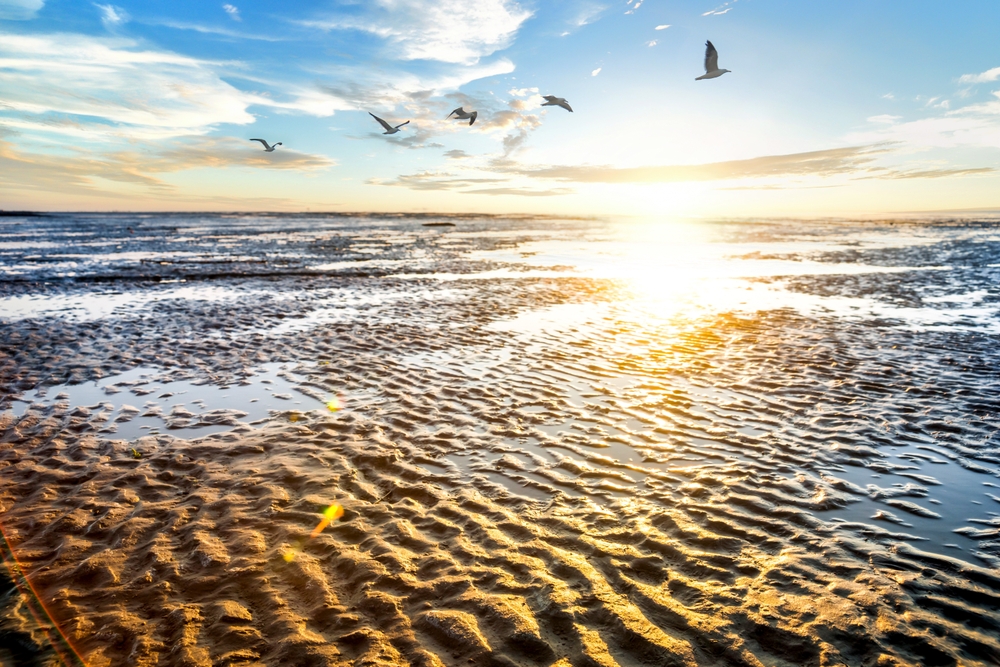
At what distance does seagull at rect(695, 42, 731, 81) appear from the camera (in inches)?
603

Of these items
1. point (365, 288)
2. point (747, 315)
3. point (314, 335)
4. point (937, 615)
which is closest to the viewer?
point (937, 615)

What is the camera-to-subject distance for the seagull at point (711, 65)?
1532cm

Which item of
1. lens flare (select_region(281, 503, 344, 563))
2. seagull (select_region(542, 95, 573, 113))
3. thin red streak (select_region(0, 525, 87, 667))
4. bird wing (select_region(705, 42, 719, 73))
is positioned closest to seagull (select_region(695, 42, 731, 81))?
bird wing (select_region(705, 42, 719, 73))

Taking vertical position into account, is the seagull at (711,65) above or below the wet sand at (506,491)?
above

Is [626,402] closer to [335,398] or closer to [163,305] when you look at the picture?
[335,398]

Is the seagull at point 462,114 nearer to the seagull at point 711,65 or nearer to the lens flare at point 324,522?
the seagull at point 711,65

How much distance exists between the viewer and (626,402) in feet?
30.3

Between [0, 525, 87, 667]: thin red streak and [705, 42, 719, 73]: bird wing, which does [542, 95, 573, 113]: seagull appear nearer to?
[705, 42, 719, 73]: bird wing

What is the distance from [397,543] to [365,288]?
17.9m

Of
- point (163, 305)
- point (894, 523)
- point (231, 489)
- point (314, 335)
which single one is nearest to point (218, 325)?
point (314, 335)

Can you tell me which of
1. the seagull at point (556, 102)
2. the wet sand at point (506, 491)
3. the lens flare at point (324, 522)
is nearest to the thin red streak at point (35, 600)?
the wet sand at point (506, 491)

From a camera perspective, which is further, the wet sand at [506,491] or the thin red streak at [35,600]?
the wet sand at [506,491]

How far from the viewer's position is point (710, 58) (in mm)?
15578

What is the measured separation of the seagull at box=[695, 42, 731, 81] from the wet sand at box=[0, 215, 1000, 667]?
772 centimetres
